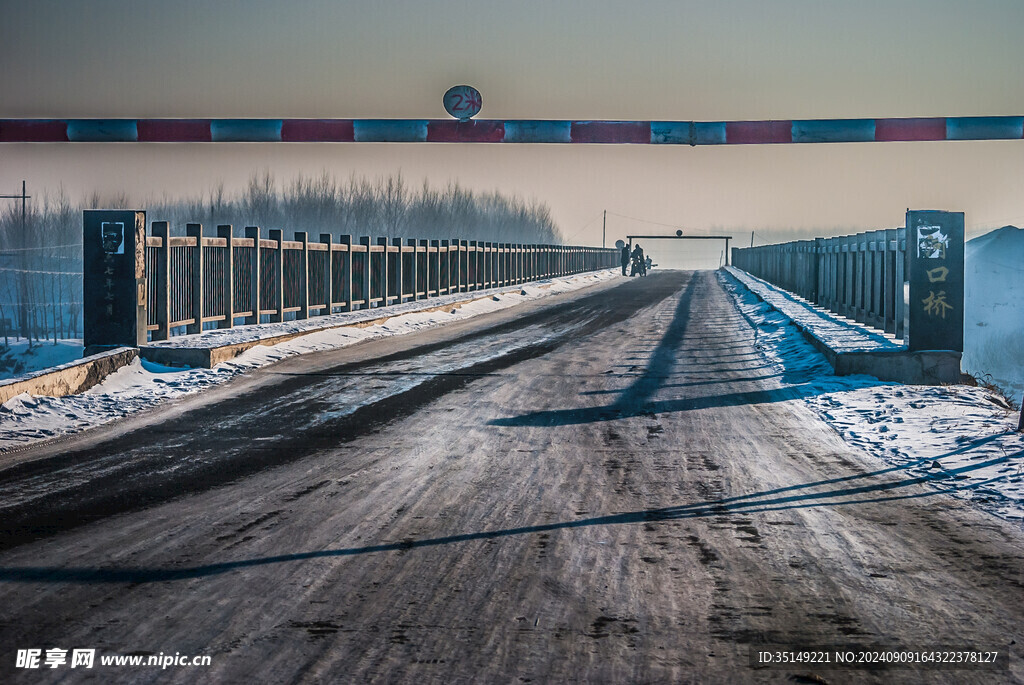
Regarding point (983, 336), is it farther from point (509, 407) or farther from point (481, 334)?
point (509, 407)

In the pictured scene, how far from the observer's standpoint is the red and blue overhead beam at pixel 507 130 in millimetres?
15664

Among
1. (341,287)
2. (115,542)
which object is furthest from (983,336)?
(115,542)

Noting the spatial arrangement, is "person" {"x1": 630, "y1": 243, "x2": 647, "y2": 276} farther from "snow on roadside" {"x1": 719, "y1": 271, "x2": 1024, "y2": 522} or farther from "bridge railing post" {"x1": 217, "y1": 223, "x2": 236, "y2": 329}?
"snow on roadside" {"x1": 719, "y1": 271, "x2": 1024, "y2": 522}

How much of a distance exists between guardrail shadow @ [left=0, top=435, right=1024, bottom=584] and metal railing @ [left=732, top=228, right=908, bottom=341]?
7.25m

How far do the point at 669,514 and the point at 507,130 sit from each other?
35.1 ft

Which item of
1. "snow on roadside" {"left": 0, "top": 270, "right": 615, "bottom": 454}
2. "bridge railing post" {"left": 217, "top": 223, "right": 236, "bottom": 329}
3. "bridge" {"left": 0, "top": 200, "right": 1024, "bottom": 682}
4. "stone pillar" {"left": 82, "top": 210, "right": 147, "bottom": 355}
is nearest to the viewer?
"bridge" {"left": 0, "top": 200, "right": 1024, "bottom": 682}

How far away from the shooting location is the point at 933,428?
31.8 feet

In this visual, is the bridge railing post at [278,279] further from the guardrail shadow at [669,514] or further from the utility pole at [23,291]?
the utility pole at [23,291]

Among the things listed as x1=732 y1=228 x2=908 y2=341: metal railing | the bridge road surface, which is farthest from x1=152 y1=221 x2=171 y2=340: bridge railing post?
x1=732 y1=228 x2=908 y2=341: metal railing

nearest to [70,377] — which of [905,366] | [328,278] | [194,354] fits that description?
[194,354]

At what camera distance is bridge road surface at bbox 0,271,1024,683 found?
4074 millimetres

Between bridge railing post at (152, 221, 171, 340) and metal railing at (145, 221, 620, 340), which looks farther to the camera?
metal railing at (145, 221, 620, 340)

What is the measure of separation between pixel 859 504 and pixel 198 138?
42.0 ft

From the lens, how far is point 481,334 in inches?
848
